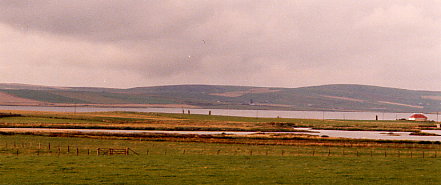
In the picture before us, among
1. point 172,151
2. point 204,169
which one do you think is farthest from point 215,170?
point 172,151

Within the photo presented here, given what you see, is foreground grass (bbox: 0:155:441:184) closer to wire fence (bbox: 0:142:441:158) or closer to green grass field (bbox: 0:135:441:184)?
green grass field (bbox: 0:135:441:184)

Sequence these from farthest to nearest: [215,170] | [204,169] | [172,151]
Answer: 1. [172,151]
2. [204,169]
3. [215,170]

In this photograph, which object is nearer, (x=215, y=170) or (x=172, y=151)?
(x=215, y=170)

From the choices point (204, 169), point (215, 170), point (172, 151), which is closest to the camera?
point (215, 170)

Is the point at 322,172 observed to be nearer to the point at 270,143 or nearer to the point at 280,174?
the point at 280,174

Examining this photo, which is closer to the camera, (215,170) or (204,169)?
(215,170)

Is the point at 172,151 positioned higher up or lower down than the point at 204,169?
higher up

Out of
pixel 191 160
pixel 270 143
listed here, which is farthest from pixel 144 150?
pixel 270 143

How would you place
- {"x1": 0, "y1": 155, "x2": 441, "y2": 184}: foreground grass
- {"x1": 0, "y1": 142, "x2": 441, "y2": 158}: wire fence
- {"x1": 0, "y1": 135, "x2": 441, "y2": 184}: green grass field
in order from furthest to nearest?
{"x1": 0, "y1": 142, "x2": 441, "y2": 158}: wire fence → {"x1": 0, "y1": 135, "x2": 441, "y2": 184}: green grass field → {"x1": 0, "y1": 155, "x2": 441, "y2": 184}: foreground grass

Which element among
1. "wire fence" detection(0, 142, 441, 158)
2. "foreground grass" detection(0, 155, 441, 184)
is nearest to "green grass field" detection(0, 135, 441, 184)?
"foreground grass" detection(0, 155, 441, 184)

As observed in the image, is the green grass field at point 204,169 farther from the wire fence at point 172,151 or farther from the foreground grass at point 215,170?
the wire fence at point 172,151

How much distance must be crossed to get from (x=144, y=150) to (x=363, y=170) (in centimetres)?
3298

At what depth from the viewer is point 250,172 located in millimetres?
48344

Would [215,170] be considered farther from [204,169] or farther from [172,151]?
[172,151]
